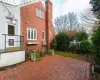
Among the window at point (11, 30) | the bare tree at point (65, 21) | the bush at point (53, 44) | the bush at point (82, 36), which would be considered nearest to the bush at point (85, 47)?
the bush at point (82, 36)

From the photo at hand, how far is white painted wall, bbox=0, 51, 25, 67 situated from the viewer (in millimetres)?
11071

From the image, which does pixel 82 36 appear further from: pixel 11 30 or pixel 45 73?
pixel 45 73

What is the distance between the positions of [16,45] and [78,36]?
610 inches

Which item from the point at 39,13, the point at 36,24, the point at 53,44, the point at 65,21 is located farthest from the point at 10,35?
the point at 65,21

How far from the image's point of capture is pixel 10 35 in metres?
14.1

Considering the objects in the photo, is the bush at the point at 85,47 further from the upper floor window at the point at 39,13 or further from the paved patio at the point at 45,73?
the paved patio at the point at 45,73

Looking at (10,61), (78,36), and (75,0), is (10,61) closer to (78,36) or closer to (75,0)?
(75,0)

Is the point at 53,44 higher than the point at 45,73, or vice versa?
the point at 53,44

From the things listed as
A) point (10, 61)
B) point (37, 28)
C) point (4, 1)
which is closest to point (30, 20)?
point (37, 28)

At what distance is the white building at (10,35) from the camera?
39.1ft

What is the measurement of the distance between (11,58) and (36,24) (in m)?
8.26

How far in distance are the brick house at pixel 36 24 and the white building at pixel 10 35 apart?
44.6 inches

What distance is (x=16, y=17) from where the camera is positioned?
15.1 metres

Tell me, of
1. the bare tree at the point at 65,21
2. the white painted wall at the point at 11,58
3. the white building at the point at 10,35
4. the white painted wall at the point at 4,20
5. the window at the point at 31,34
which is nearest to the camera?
the white painted wall at the point at 11,58
